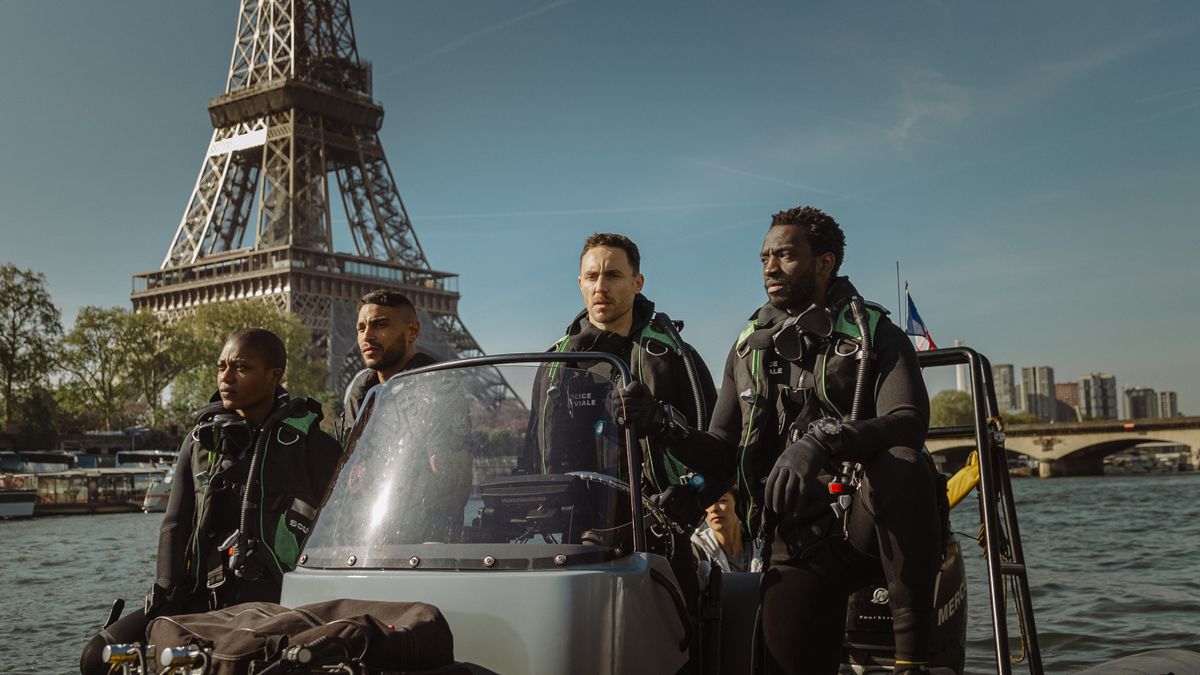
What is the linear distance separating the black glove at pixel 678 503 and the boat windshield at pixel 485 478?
0.30 meters

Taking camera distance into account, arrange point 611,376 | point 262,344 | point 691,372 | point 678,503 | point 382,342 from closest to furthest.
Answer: point 611,376, point 678,503, point 691,372, point 262,344, point 382,342

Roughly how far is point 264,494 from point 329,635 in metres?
2.09

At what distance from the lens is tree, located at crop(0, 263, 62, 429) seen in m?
49.1

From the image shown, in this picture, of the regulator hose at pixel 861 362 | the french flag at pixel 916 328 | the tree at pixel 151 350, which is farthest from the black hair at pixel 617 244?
the tree at pixel 151 350

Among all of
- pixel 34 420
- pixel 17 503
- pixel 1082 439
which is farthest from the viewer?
pixel 1082 439

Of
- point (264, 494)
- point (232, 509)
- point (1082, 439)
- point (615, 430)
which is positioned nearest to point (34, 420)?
point (232, 509)

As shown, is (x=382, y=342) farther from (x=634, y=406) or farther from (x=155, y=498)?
(x=155, y=498)

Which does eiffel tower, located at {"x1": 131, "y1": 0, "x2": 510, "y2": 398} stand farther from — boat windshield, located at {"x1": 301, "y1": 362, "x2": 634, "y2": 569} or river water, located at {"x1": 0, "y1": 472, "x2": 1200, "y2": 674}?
boat windshield, located at {"x1": 301, "y1": 362, "x2": 634, "y2": 569}

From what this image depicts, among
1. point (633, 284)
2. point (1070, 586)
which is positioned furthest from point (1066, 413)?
point (633, 284)

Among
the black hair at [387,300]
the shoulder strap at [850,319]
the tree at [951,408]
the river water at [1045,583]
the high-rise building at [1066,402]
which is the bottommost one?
the river water at [1045,583]

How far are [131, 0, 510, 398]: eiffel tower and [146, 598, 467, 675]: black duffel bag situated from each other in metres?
58.5

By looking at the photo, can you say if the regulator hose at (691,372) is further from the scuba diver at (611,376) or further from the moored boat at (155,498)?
the moored boat at (155,498)

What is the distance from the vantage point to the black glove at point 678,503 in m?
2.98

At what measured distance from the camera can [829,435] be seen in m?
2.78
